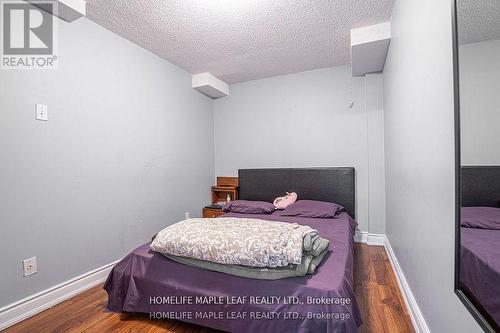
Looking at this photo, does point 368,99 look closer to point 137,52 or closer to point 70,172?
point 137,52

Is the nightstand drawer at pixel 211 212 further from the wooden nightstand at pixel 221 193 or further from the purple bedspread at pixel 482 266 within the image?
the purple bedspread at pixel 482 266

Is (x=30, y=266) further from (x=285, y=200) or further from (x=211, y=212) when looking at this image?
(x=285, y=200)

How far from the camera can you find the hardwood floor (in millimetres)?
1534

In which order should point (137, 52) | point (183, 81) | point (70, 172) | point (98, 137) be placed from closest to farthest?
1. point (70, 172)
2. point (98, 137)
3. point (137, 52)
4. point (183, 81)

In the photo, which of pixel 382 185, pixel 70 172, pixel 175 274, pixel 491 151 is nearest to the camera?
pixel 491 151

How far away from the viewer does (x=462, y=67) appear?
822 millimetres

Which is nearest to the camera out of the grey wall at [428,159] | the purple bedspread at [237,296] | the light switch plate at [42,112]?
the grey wall at [428,159]

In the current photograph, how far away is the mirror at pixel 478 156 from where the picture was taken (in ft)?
2.22

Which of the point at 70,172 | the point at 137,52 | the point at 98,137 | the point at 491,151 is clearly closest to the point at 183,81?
the point at 137,52

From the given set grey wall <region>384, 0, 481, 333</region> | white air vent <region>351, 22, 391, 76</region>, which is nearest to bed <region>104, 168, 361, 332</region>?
grey wall <region>384, 0, 481, 333</region>

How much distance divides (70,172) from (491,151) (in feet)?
8.48

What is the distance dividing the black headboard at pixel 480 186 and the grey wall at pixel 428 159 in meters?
0.11

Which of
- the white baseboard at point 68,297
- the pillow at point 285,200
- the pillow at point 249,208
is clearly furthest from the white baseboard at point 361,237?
the pillow at point 249,208

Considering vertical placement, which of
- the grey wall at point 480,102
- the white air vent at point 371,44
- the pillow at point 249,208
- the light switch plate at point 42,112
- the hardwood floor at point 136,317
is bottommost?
the hardwood floor at point 136,317
